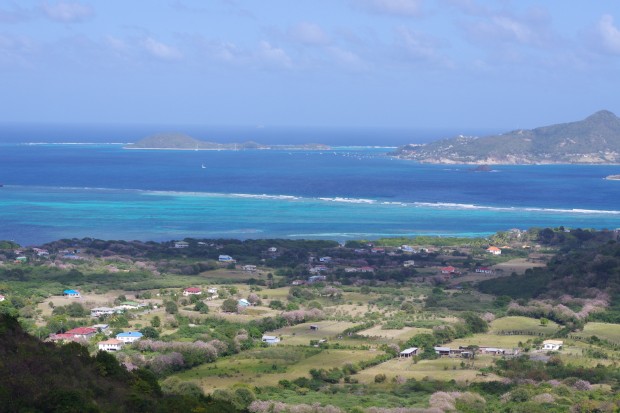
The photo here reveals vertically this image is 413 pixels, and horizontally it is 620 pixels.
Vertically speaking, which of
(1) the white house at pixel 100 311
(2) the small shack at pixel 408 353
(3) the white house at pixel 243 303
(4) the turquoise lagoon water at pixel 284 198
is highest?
(4) the turquoise lagoon water at pixel 284 198

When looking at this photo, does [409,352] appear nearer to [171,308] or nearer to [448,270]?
[171,308]

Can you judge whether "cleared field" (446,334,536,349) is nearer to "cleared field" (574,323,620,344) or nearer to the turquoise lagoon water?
"cleared field" (574,323,620,344)

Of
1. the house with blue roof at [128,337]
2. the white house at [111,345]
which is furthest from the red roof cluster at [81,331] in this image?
the white house at [111,345]

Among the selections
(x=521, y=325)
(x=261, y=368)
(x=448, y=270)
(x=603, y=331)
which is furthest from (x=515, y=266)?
(x=261, y=368)

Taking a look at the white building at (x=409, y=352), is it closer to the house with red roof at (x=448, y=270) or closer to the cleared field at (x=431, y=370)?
the cleared field at (x=431, y=370)

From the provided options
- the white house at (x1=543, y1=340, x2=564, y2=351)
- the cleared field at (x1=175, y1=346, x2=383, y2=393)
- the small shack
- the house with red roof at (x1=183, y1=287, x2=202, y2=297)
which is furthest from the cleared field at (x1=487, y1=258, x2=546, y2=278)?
the cleared field at (x1=175, y1=346, x2=383, y2=393)

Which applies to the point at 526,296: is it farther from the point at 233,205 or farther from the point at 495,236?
the point at 233,205
